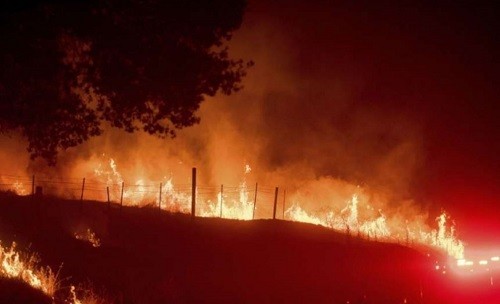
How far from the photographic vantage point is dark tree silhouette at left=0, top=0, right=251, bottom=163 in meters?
10.4

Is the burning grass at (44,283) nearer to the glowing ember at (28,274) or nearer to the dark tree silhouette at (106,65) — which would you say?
the glowing ember at (28,274)

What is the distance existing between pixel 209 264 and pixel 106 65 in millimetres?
10441

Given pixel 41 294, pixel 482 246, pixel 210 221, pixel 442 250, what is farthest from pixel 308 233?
pixel 482 246

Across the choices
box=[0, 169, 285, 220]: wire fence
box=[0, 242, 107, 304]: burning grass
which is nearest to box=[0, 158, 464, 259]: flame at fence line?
box=[0, 169, 285, 220]: wire fence

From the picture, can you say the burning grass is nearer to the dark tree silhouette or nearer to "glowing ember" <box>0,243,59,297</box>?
"glowing ember" <box>0,243,59,297</box>

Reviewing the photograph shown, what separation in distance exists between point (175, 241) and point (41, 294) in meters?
12.6

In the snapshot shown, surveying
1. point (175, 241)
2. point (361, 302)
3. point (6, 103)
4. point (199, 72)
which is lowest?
point (361, 302)

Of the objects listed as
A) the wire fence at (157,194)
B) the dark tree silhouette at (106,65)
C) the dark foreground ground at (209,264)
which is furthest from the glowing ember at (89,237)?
the wire fence at (157,194)

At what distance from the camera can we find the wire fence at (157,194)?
4103 centimetres

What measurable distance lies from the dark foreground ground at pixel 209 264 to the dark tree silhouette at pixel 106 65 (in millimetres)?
3425

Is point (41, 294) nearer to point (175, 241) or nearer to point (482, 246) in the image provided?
point (175, 241)

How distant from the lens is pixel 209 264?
20062 millimetres

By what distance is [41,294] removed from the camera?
11719 mm

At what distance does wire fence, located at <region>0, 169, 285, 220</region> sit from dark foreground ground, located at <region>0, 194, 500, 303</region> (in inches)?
432
